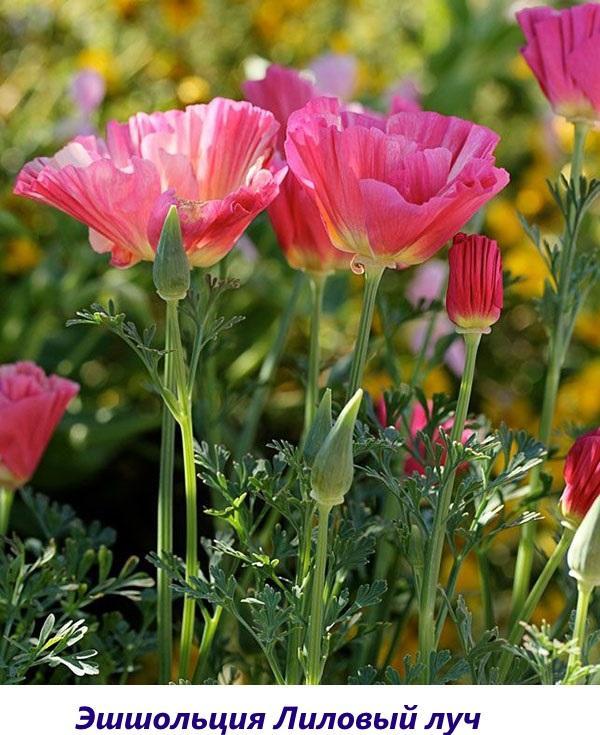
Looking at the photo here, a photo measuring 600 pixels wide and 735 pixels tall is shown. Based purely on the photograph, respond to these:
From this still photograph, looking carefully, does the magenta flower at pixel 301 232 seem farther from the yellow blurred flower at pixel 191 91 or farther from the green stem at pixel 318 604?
the yellow blurred flower at pixel 191 91

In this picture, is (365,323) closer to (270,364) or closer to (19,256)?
(270,364)

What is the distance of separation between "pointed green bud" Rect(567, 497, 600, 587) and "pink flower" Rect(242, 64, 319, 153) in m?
0.25

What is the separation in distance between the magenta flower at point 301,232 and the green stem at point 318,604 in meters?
0.15

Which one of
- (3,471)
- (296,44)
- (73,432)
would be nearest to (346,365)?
(3,471)

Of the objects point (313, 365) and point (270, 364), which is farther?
point (270, 364)

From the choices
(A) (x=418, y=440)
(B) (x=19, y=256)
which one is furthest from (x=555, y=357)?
(B) (x=19, y=256)

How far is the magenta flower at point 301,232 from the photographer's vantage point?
47cm

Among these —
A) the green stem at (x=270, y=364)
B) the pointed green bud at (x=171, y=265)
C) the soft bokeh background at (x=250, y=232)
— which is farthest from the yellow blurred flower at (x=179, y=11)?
the pointed green bud at (x=171, y=265)

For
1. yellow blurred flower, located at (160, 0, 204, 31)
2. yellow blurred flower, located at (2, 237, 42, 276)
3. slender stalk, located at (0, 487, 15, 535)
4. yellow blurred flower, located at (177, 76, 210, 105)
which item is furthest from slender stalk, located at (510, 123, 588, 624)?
yellow blurred flower, located at (160, 0, 204, 31)

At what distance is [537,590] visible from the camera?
44 cm

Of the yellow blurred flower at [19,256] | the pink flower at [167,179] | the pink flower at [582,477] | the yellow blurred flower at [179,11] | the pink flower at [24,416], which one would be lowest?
the yellow blurred flower at [19,256]

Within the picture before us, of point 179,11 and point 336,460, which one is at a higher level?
point 336,460

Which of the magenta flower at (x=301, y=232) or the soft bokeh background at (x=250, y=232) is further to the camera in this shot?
the soft bokeh background at (x=250, y=232)

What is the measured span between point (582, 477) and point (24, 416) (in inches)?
9.2
